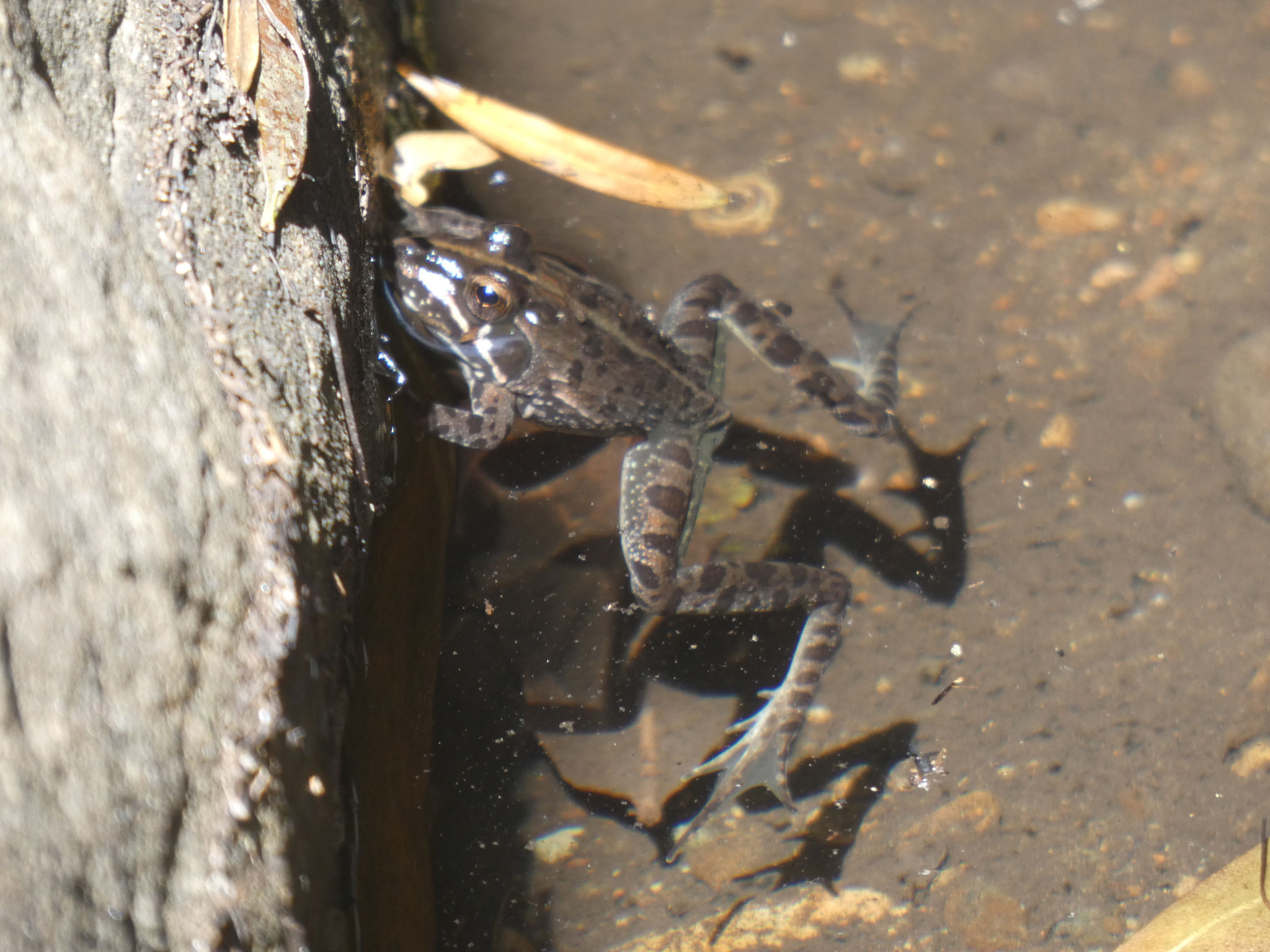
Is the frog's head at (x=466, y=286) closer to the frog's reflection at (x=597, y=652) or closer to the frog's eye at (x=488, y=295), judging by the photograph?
the frog's eye at (x=488, y=295)

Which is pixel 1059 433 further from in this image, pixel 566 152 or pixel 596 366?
pixel 566 152

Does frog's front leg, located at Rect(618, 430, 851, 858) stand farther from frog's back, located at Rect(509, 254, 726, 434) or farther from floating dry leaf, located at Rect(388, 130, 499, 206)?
floating dry leaf, located at Rect(388, 130, 499, 206)

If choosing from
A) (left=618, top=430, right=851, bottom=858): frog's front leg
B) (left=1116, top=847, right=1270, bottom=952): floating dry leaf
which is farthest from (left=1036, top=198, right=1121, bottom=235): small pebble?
(left=1116, top=847, right=1270, bottom=952): floating dry leaf

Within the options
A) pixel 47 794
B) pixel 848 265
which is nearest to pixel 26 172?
pixel 47 794

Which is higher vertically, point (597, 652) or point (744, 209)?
point (744, 209)

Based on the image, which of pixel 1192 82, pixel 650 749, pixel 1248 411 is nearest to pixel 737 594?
pixel 650 749

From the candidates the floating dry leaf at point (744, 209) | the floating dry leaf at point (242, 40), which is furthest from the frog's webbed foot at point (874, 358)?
the floating dry leaf at point (242, 40)
